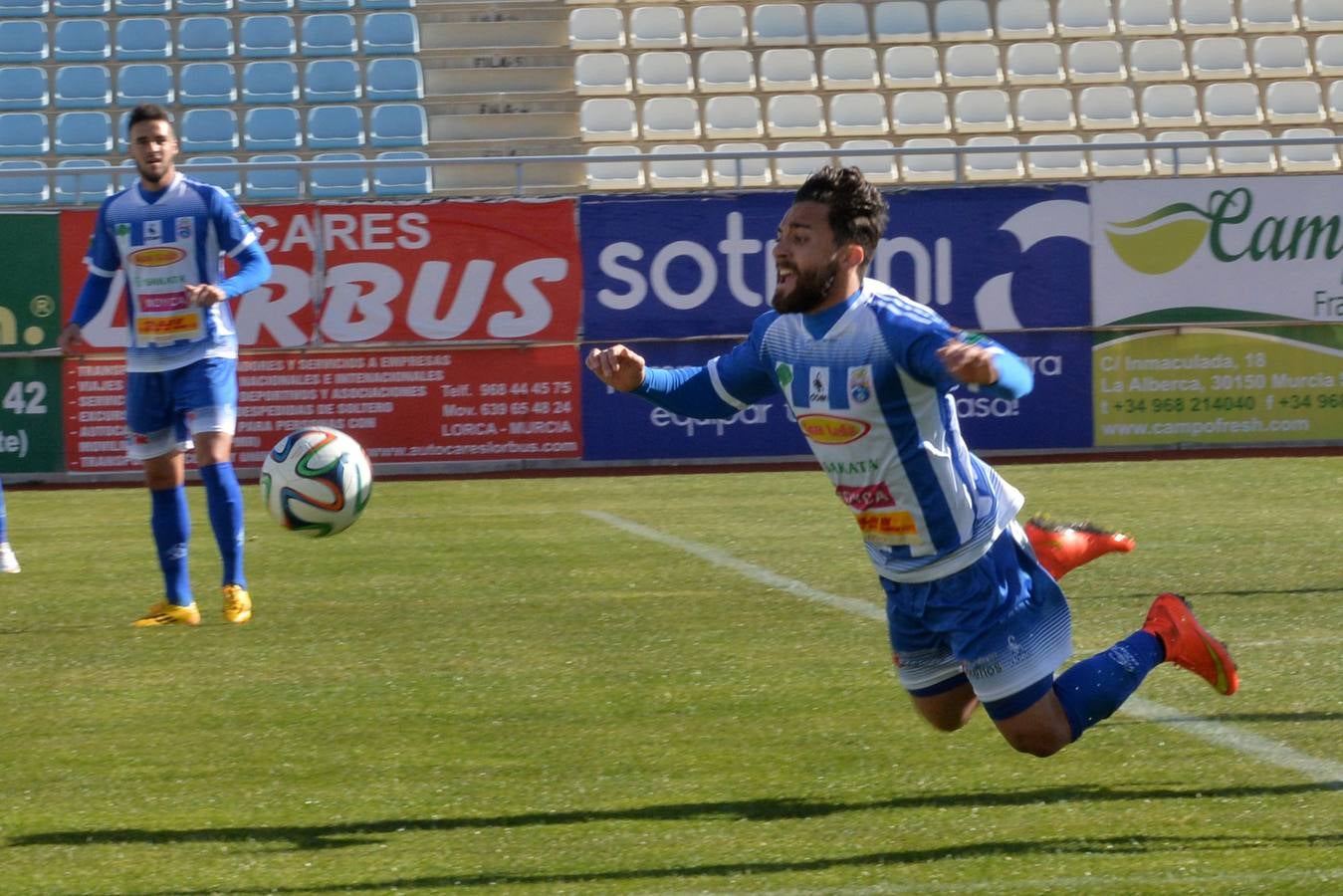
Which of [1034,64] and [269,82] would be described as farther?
[1034,64]

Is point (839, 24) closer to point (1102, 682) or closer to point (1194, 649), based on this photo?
point (1194, 649)

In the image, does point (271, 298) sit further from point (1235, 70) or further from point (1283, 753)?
point (1235, 70)

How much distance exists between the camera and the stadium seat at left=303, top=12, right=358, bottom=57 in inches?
864

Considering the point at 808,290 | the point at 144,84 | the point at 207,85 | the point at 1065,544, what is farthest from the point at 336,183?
the point at 808,290

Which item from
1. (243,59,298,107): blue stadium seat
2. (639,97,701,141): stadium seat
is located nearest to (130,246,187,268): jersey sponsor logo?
(639,97,701,141): stadium seat

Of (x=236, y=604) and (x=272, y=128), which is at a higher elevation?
(x=272, y=128)

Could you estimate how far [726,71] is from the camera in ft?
71.7

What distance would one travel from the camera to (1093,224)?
15.0 metres

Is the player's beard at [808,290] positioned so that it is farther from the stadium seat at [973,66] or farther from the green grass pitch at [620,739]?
the stadium seat at [973,66]

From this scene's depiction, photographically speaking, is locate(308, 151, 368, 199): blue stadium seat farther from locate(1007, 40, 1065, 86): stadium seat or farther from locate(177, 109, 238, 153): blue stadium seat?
locate(1007, 40, 1065, 86): stadium seat

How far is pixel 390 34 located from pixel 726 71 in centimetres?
414

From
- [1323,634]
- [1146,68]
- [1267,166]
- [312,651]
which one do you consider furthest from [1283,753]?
[1146,68]

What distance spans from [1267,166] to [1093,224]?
18.8ft

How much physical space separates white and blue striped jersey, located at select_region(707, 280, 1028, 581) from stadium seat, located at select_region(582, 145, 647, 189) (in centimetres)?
1420
